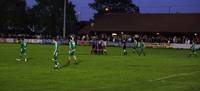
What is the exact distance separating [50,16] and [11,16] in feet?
28.6

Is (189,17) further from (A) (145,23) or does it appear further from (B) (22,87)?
(B) (22,87)

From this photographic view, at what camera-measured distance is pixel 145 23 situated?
104688 millimetres

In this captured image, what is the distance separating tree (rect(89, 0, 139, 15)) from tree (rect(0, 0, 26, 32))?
2234cm

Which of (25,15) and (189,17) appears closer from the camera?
Result: (189,17)

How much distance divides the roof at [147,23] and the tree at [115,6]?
27.7m

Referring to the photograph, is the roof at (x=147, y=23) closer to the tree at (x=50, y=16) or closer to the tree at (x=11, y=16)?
the tree at (x=50, y=16)

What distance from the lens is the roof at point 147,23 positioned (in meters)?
99.2

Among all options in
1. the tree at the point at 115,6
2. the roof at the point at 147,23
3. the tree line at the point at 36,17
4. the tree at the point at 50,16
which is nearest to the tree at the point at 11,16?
the tree line at the point at 36,17

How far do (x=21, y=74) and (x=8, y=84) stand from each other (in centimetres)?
513

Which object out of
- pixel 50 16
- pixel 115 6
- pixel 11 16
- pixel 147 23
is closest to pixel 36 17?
pixel 50 16

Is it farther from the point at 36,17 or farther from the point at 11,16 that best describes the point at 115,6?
the point at 11,16

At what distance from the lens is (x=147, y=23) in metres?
105

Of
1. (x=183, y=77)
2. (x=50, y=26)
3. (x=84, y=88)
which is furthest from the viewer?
(x=50, y=26)

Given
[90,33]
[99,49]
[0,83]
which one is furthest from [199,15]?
[0,83]
